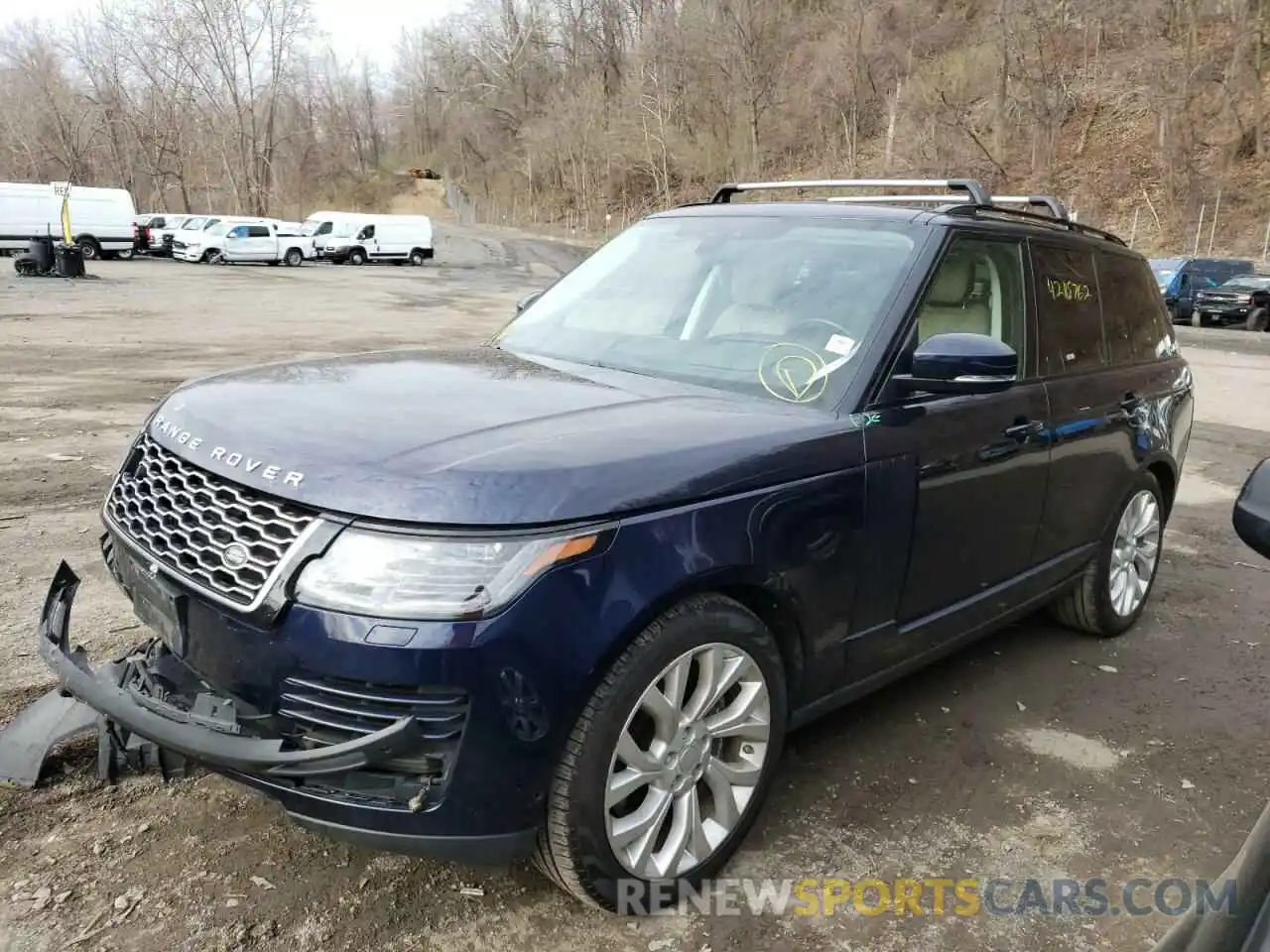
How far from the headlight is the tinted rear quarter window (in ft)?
10.7

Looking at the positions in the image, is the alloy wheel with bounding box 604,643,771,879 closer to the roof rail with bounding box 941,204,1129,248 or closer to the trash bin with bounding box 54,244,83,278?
the roof rail with bounding box 941,204,1129,248

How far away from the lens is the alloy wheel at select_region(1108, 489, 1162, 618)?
4605 millimetres

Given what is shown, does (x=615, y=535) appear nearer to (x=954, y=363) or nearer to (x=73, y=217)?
(x=954, y=363)

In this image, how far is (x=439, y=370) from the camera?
10.6ft

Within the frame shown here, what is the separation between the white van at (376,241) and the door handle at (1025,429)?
1661 inches

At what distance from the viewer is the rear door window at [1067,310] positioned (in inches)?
153

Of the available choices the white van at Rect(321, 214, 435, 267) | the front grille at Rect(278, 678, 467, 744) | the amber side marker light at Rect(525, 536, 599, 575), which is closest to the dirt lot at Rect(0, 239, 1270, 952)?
the front grille at Rect(278, 678, 467, 744)

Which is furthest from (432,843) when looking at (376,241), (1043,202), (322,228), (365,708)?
(322,228)

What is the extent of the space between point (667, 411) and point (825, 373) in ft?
2.00

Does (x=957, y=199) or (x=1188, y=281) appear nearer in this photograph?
(x=957, y=199)

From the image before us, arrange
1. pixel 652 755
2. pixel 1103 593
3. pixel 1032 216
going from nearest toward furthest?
1. pixel 652 755
2. pixel 1032 216
3. pixel 1103 593

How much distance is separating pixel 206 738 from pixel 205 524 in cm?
50

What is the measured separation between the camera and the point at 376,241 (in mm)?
43125

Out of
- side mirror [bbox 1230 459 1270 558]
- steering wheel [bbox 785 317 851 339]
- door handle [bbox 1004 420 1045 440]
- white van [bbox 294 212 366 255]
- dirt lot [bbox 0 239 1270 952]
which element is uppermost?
white van [bbox 294 212 366 255]
